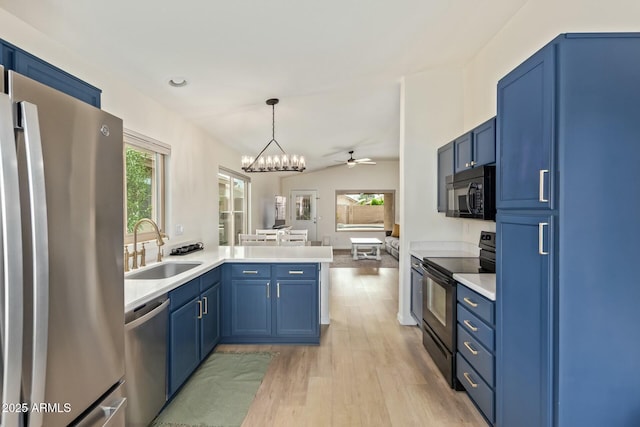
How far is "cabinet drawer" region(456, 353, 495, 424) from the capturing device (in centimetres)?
192

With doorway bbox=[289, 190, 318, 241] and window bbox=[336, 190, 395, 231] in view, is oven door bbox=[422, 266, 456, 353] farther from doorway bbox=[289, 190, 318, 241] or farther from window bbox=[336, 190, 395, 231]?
window bbox=[336, 190, 395, 231]

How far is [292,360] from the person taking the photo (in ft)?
9.41

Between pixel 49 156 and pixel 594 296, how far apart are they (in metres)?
2.04

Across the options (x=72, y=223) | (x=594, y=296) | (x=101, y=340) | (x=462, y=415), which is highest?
(x=72, y=223)

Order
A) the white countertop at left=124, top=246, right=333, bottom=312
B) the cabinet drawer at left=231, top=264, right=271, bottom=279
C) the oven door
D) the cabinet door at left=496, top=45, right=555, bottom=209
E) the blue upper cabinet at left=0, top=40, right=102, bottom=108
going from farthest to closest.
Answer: the cabinet drawer at left=231, top=264, right=271, bottom=279
the oven door
the white countertop at left=124, top=246, right=333, bottom=312
the cabinet door at left=496, top=45, right=555, bottom=209
the blue upper cabinet at left=0, top=40, right=102, bottom=108

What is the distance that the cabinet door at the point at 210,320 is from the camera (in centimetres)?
266

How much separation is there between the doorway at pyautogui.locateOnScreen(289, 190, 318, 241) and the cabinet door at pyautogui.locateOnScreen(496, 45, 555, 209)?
8705 millimetres

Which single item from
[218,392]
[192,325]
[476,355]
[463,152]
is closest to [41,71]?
[192,325]

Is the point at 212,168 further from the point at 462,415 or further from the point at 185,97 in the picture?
the point at 462,415

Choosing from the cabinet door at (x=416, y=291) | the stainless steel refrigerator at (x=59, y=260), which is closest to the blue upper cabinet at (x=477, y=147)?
the cabinet door at (x=416, y=291)

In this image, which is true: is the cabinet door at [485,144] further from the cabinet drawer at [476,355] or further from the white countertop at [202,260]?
the white countertop at [202,260]

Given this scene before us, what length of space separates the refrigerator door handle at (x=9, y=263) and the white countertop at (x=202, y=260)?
867 millimetres

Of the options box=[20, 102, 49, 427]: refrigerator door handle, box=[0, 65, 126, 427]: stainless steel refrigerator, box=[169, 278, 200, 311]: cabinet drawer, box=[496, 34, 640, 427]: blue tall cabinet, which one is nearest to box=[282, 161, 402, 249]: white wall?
box=[169, 278, 200, 311]: cabinet drawer

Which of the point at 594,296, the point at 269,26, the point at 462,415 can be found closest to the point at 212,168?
the point at 269,26
